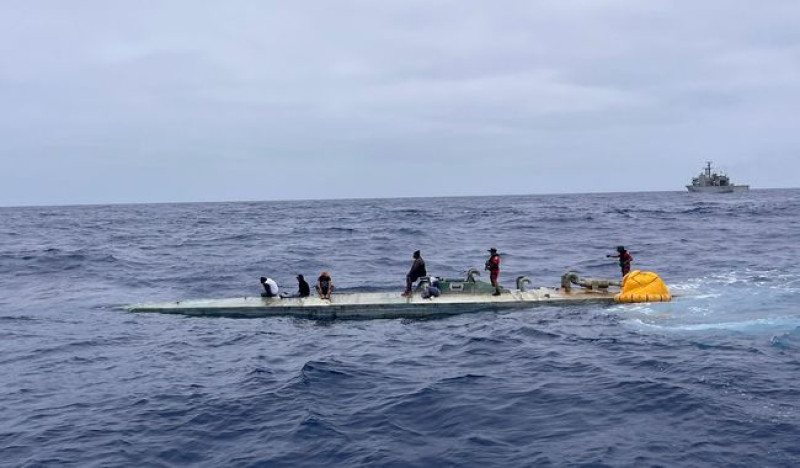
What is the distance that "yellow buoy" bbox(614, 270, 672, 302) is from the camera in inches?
936

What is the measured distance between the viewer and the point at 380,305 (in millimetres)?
23594

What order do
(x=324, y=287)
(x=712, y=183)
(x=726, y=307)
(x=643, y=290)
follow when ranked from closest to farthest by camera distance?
(x=726, y=307) → (x=643, y=290) → (x=324, y=287) → (x=712, y=183)

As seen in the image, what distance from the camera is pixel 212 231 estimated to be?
7275 centimetres

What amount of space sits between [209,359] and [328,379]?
434cm

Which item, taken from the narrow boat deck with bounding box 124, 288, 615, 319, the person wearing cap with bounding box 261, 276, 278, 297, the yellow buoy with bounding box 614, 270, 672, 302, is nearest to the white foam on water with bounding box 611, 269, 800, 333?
the yellow buoy with bounding box 614, 270, 672, 302

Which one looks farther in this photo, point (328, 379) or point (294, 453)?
point (328, 379)

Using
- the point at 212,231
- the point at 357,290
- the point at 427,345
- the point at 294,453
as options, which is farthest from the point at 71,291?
the point at 212,231

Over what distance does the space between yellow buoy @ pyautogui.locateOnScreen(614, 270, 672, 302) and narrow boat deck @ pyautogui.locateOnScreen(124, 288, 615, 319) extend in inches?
19.8

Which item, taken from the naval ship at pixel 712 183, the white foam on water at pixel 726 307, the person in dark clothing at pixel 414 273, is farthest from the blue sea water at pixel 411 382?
the naval ship at pixel 712 183

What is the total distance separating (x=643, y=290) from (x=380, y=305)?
9614 mm

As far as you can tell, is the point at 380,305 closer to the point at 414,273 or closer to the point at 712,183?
the point at 414,273

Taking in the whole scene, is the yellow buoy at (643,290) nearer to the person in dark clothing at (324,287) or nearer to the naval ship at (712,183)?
the person in dark clothing at (324,287)

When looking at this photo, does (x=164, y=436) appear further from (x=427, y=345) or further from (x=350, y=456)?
(x=427, y=345)

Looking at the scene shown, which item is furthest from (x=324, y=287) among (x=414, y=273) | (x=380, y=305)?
(x=414, y=273)
